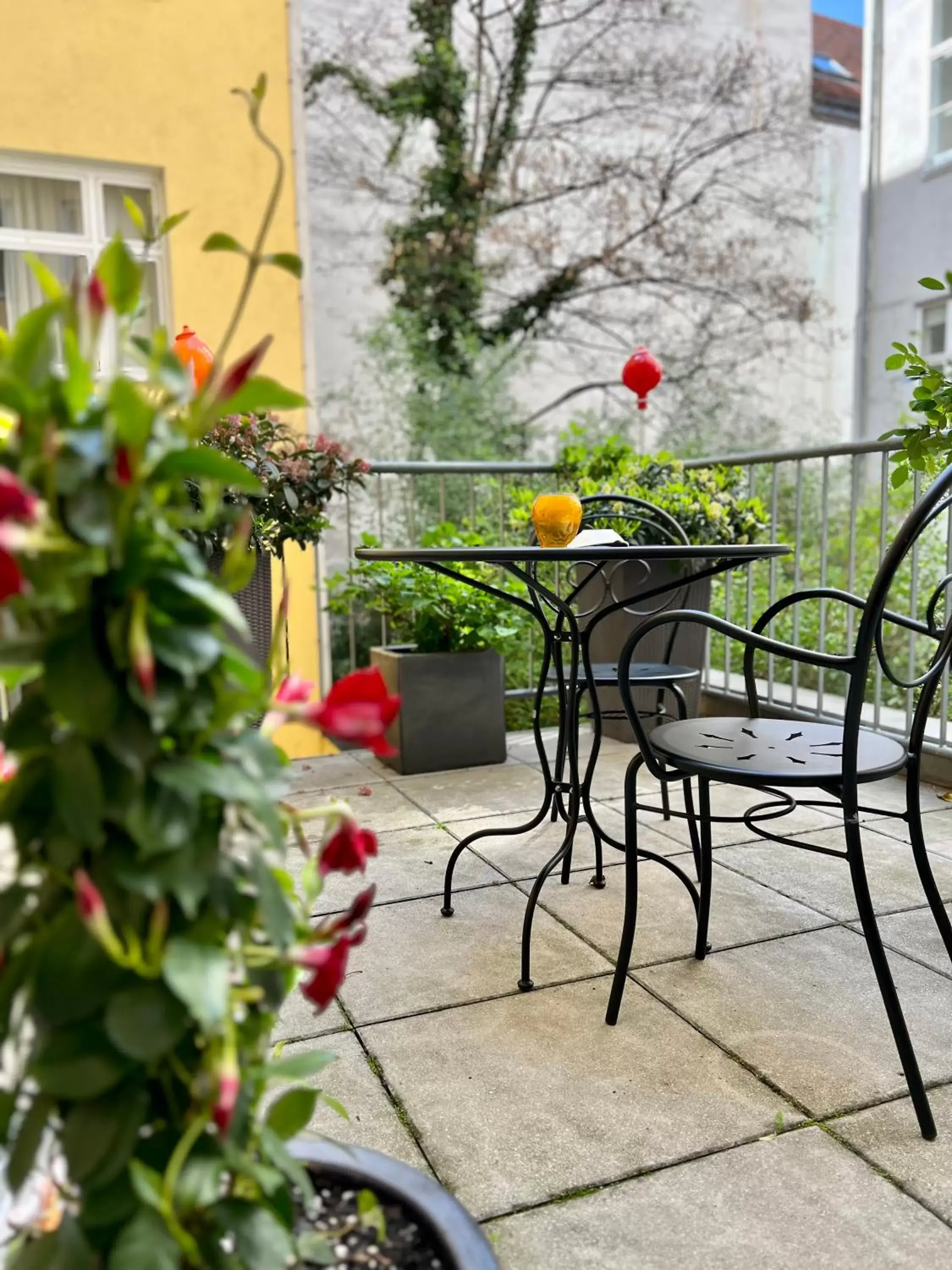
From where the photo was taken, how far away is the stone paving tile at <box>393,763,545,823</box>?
2.92 m

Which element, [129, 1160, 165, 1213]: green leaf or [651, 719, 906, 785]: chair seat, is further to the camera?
[651, 719, 906, 785]: chair seat

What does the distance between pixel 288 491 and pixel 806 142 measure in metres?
8.15

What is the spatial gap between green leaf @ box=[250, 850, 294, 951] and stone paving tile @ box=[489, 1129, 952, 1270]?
72 centimetres

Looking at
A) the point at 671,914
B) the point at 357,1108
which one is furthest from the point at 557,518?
the point at 357,1108

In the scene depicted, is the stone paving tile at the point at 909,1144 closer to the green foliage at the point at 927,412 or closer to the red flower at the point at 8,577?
the green foliage at the point at 927,412

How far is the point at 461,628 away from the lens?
3.46 m

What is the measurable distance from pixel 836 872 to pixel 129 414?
220cm

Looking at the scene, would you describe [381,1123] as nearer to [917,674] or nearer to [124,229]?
[917,674]

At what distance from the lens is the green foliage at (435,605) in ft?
11.4

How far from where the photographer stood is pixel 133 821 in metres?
0.59

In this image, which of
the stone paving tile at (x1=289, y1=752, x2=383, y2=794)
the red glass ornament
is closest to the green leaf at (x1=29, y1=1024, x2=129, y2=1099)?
the stone paving tile at (x1=289, y1=752, x2=383, y2=794)

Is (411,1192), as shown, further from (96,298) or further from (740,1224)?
(96,298)

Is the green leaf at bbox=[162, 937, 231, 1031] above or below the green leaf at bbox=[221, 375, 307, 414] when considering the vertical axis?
below

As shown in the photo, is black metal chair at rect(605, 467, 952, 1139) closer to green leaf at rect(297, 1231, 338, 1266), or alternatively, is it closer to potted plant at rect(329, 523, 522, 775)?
green leaf at rect(297, 1231, 338, 1266)
